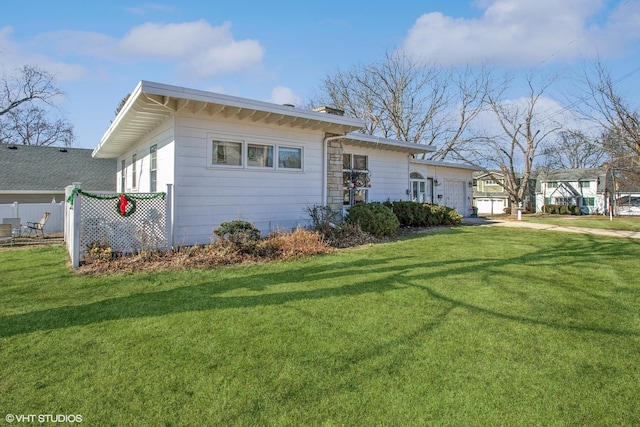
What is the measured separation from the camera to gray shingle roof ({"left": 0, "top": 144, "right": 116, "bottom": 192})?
14023 millimetres

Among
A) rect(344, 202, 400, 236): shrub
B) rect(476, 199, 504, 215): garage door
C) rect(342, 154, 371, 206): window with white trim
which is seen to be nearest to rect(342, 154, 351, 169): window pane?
rect(342, 154, 371, 206): window with white trim

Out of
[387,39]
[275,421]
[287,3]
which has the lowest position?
[275,421]

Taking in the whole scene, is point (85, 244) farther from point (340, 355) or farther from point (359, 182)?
point (359, 182)

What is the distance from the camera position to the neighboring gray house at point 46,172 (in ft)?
45.4

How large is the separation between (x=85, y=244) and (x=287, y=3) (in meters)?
8.00

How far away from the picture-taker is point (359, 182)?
39.0ft

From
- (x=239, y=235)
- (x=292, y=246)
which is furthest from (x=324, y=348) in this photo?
(x=239, y=235)

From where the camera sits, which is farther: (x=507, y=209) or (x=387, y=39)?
(x=507, y=209)

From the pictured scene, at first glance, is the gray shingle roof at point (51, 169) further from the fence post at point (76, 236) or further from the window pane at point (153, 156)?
the fence post at point (76, 236)

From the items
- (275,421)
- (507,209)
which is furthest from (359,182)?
(507,209)

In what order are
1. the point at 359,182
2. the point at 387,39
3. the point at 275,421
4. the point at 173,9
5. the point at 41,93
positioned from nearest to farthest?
1. the point at 275,421
2. the point at 173,9
3. the point at 359,182
4. the point at 41,93
5. the point at 387,39

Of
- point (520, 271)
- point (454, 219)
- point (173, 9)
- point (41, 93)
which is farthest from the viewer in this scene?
point (41, 93)

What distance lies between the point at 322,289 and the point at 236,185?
4124 millimetres

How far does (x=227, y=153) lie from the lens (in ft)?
25.2
